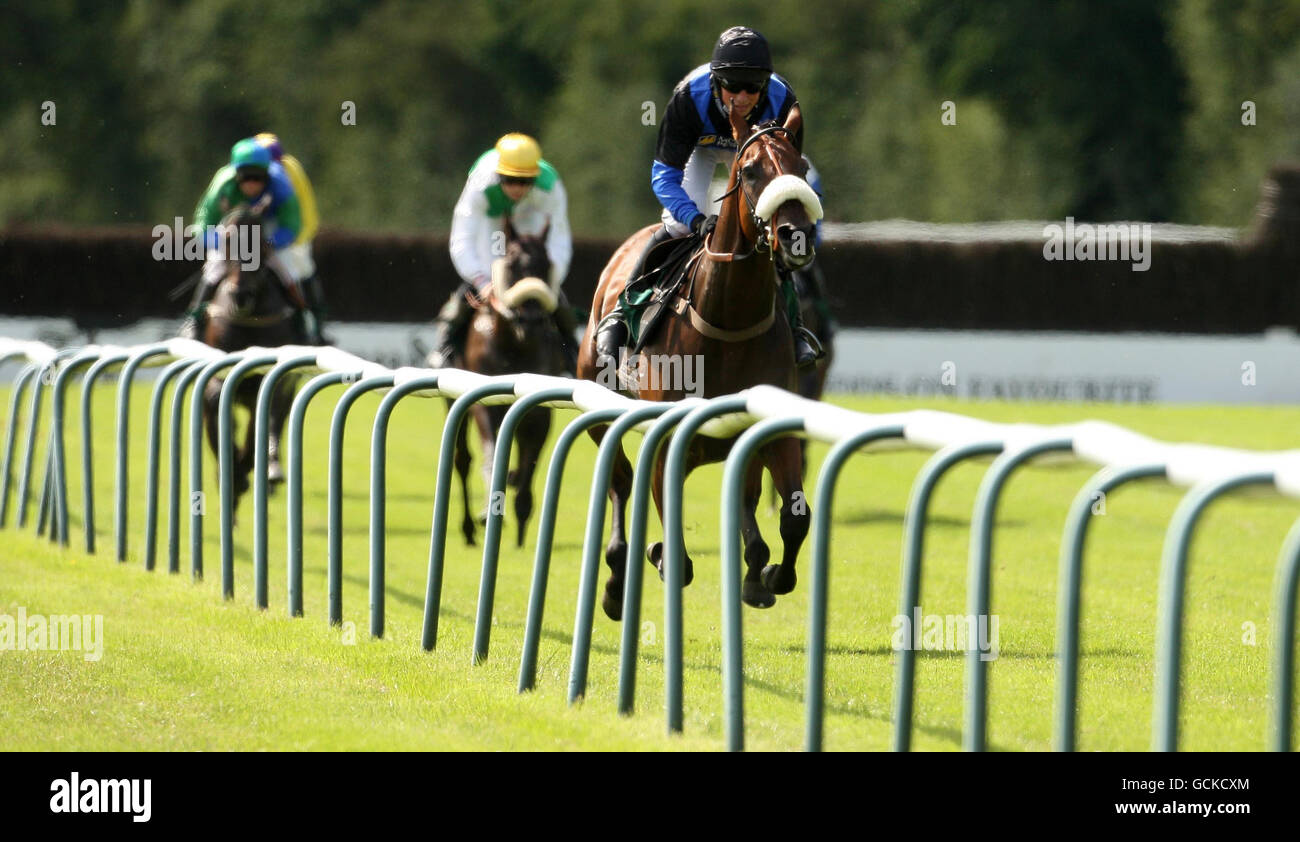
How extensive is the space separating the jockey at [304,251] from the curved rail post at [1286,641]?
8.65 metres

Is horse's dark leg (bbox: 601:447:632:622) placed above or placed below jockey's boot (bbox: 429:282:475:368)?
below

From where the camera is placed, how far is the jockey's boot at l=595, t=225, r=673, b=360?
7.77 metres

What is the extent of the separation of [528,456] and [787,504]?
11.1ft

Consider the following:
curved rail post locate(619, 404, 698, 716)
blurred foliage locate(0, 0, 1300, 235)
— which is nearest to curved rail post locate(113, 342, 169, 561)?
curved rail post locate(619, 404, 698, 716)

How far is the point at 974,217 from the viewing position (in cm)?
4122

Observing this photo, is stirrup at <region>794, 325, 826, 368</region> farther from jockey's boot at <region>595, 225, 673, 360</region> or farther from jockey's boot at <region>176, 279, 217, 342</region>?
jockey's boot at <region>176, 279, 217, 342</region>

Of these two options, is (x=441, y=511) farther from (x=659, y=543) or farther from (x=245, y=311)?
(x=245, y=311)

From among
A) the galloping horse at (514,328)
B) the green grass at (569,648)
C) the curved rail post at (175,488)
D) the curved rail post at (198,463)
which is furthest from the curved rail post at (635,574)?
the galloping horse at (514,328)

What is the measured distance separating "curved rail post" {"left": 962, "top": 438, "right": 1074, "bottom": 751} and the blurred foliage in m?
34.3

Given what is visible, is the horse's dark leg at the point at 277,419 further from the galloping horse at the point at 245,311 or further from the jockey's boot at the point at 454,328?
the jockey's boot at the point at 454,328

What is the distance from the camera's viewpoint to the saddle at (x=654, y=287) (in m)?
7.46
